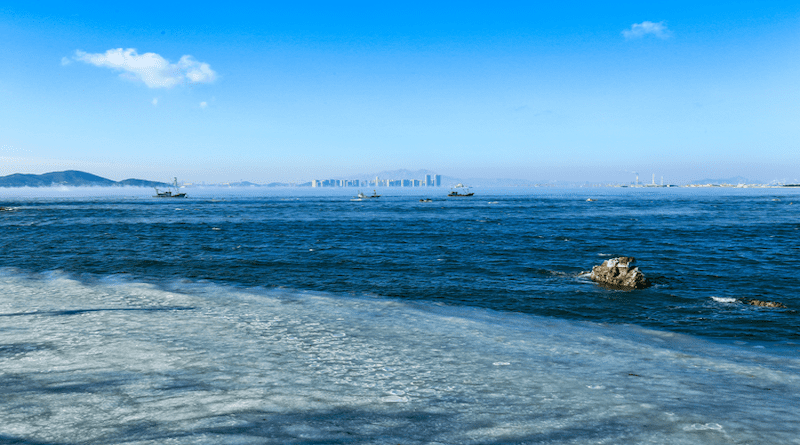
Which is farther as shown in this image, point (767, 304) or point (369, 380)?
point (767, 304)

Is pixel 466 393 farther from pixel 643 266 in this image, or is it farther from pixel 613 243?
pixel 613 243

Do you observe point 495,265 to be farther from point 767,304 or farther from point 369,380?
point 369,380

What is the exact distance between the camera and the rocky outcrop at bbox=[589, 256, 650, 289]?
2019 cm

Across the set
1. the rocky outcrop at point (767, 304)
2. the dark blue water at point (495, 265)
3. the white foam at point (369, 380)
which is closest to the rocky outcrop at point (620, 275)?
the dark blue water at point (495, 265)

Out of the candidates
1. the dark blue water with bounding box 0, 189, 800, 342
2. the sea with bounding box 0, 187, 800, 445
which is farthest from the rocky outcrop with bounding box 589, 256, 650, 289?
the sea with bounding box 0, 187, 800, 445

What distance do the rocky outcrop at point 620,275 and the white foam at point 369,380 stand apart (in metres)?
6.75

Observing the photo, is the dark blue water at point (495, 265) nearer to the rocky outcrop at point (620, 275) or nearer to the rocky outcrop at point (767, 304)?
the rocky outcrop at point (767, 304)

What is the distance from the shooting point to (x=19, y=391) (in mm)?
7707

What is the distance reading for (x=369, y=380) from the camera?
29.0 feet

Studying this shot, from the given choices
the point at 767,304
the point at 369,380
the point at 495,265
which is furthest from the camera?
the point at 495,265

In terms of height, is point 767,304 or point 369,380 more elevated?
point 369,380

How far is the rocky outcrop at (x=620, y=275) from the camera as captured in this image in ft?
66.2

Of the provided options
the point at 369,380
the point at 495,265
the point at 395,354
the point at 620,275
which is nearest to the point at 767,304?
the point at 620,275

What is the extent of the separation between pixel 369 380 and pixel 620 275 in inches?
631
